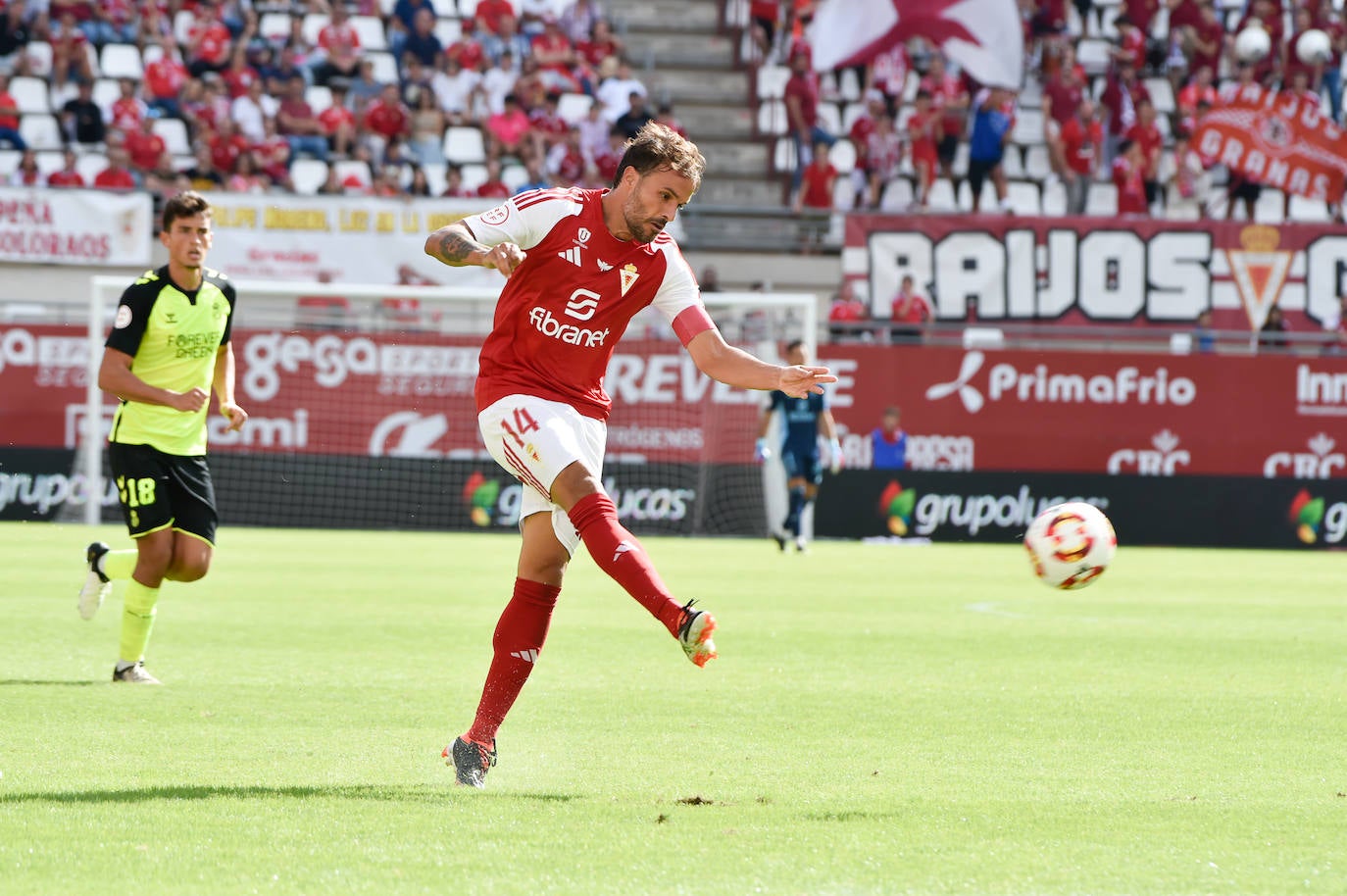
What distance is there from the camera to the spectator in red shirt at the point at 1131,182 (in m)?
28.8

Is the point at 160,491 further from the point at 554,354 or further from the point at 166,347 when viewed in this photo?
the point at 554,354

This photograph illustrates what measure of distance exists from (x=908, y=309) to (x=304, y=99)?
991 cm

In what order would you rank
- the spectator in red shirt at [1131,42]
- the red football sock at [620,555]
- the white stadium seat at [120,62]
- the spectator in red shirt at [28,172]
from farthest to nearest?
the spectator in red shirt at [1131,42]
the white stadium seat at [120,62]
the spectator in red shirt at [28,172]
the red football sock at [620,555]

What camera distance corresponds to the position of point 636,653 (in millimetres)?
11055

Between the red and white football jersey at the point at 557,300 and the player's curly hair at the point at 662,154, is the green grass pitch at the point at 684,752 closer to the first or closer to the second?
the red and white football jersey at the point at 557,300

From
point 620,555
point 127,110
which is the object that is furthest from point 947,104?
point 620,555

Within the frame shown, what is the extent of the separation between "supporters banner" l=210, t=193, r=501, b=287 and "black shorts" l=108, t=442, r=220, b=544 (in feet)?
52.8

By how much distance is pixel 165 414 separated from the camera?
9383 mm

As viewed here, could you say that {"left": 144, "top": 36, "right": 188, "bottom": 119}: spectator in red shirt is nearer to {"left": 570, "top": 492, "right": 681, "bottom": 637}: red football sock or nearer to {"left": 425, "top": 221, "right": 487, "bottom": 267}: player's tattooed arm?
{"left": 425, "top": 221, "right": 487, "bottom": 267}: player's tattooed arm

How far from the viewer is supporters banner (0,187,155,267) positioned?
81.9ft

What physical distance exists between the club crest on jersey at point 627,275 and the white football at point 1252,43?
26305mm

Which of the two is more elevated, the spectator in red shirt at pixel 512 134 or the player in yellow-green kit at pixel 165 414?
the spectator in red shirt at pixel 512 134

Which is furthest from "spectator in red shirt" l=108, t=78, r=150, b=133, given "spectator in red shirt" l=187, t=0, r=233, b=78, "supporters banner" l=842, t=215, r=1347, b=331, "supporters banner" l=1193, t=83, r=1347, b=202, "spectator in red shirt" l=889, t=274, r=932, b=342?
"supporters banner" l=1193, t=83, r=1347, b=202

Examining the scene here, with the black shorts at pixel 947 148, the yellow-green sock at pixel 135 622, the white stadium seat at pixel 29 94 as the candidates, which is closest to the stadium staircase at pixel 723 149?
the black shorts at pixel 947 148
